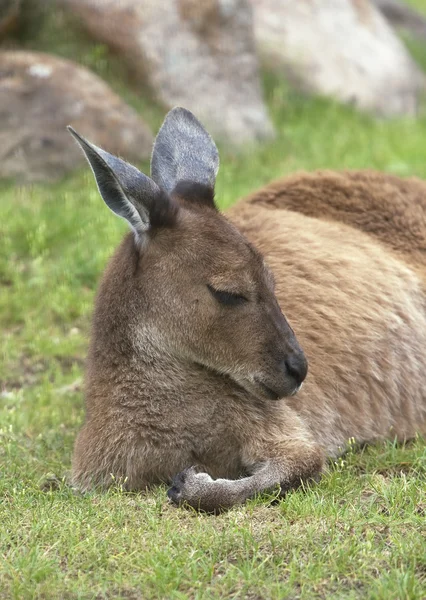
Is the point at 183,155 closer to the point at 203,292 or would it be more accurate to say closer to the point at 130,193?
the point at 130,193

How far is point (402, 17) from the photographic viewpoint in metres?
18.4

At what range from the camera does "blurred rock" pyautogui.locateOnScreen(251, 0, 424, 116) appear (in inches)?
482

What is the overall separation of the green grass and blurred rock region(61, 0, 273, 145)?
2.76m

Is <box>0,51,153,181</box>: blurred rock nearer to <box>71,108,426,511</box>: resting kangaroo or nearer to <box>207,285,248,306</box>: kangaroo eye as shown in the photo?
<box>71,108,426,511</box>: resting kangaroo

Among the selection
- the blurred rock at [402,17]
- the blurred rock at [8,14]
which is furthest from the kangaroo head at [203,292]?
the blurred rock at [402,17]

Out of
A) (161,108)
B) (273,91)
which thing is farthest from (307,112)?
(161,108)

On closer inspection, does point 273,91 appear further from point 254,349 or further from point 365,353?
point 254,349

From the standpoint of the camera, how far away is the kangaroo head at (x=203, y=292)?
15.1ft

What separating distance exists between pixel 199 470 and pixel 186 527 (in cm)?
58

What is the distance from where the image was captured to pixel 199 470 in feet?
15.6

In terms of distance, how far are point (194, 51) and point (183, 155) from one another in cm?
553

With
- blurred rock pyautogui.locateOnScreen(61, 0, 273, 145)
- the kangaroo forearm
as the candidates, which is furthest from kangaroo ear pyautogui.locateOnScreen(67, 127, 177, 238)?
blurred rock pyautogui.locateOnScreen(61, 0, 273, 145)

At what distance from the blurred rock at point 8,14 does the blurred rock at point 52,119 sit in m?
0.54

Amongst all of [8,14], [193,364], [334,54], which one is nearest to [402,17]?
[334,54]
